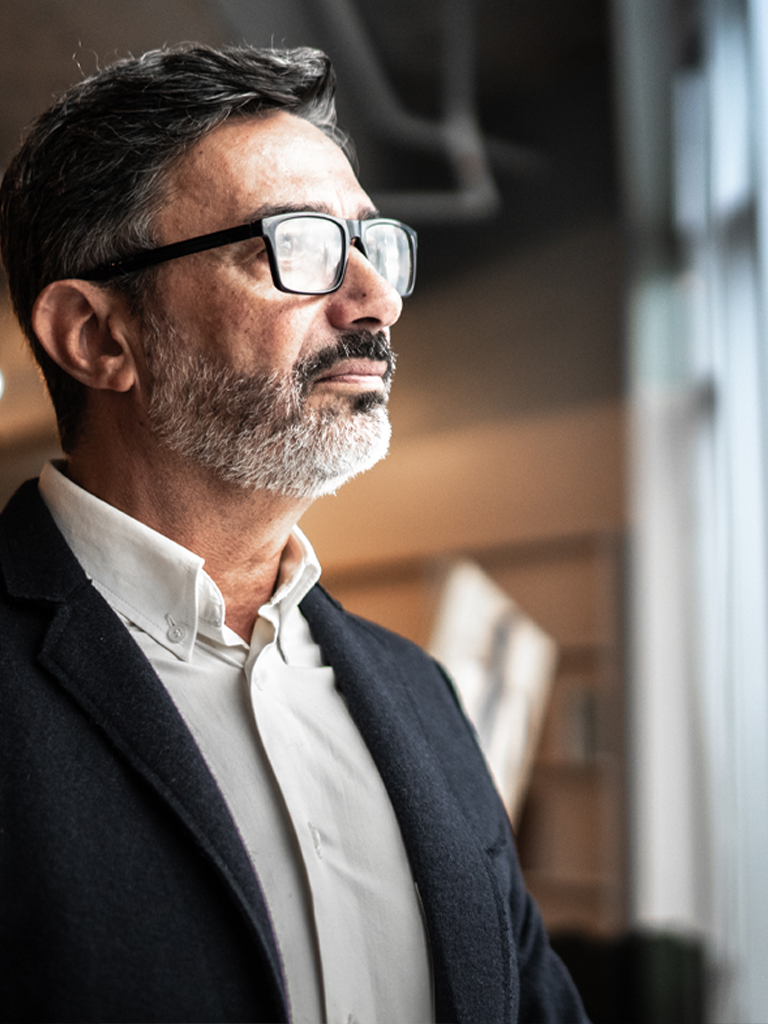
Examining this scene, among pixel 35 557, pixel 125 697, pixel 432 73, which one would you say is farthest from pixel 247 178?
pixel 432 73

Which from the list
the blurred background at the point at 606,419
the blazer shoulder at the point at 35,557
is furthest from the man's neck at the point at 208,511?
the blurred background at the point at 606,419

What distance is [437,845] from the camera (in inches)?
43.8

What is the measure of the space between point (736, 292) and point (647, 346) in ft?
1.21

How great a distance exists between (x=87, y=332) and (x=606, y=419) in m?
2.26

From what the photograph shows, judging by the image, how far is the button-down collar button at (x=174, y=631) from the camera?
1.11 m

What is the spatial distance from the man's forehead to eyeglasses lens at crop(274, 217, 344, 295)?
0.04 metres

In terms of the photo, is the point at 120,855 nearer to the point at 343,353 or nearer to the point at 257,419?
the point at 257,419

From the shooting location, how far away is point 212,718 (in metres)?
1.07

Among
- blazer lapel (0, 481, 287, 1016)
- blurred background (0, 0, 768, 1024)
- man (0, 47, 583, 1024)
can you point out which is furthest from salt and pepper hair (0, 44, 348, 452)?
blurred background (0, 0, 768, 1024)

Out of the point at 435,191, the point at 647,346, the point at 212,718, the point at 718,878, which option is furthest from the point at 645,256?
the point at 212,718

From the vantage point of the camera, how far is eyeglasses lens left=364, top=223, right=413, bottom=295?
1273mm

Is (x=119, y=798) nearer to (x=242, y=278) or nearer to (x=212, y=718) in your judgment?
(x=212, y=718)

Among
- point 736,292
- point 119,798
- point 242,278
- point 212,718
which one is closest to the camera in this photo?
point 119,798

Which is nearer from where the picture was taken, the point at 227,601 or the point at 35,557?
the point at 35,557
